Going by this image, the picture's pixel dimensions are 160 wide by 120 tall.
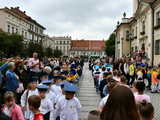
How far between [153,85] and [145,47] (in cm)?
1743

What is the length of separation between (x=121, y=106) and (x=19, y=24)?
6604 cm

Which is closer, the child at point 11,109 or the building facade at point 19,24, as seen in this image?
the child at point 11,109

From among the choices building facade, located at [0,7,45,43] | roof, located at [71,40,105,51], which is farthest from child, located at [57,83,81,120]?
roof, located at [71,40,105,51]

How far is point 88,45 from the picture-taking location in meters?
141

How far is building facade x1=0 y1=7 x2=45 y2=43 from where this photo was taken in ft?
182

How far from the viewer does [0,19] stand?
54.9 m

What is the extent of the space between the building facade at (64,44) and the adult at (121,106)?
13997 cm

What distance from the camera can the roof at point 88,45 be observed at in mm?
140012

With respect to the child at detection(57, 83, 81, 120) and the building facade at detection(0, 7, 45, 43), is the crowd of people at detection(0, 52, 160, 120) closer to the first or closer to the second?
the child at detection(57, 83, 81, 120)

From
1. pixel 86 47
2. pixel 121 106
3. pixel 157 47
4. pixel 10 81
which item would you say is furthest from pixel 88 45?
pixel 121 106

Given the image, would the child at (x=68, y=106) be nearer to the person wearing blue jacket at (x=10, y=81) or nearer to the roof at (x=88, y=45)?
the person wearing blue jacket at (x=10, y=81)

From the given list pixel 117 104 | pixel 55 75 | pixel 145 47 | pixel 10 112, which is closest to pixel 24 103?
pixel 10 112

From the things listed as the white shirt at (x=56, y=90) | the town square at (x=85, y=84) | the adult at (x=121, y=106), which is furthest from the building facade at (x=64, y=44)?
the adult at (x=121, y=106)

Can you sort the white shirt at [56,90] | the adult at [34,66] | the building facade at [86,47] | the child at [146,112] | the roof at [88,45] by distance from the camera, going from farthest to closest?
the roof at [88,45] < the building facade at [86,47] < the adult at [34,66] < the white shirt at [56,90] < the child at [146,112]
